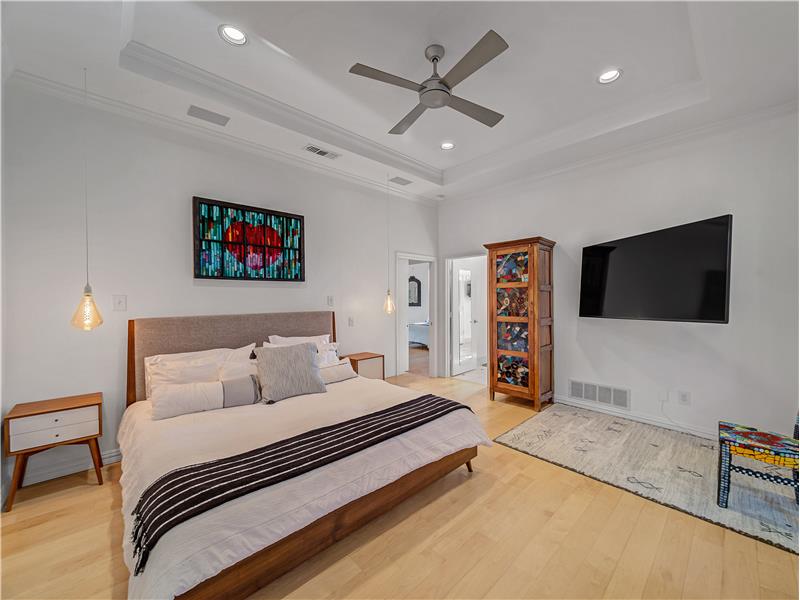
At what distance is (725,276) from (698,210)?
1.00m

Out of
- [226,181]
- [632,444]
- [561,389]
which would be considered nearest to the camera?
[632,444]

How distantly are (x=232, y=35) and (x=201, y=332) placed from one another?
238cm

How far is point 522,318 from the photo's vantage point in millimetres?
4109

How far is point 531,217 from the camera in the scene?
4496 mm

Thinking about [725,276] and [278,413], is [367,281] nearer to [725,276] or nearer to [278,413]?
[278,413]

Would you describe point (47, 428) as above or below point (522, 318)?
below

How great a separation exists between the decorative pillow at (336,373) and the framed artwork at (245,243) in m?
1.19

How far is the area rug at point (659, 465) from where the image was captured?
83.2 inches

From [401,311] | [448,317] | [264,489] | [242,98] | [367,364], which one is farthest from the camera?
[448,317]

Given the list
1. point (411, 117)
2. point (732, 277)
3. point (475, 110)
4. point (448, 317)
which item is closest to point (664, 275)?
point (732, 277)

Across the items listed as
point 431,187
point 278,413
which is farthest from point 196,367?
point 431,187

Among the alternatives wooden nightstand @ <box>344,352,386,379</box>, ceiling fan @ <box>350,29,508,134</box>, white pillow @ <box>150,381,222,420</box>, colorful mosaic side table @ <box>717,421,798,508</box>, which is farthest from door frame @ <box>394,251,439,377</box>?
colorful mosaic side table @ <box>717,421,798,508</box>

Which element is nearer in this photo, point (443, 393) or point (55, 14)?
point (55, 14)

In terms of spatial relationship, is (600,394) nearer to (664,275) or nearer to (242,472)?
(664,275)
